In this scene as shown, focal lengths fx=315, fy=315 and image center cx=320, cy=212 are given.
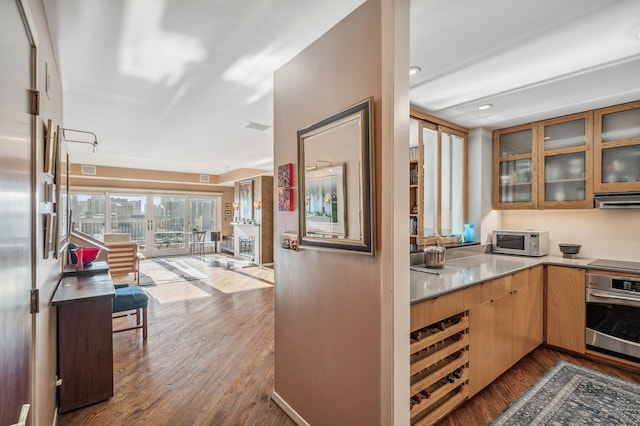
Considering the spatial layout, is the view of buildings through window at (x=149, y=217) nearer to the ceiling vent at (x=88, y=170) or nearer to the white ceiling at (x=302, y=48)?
the ceiling vent at (x=88, y=170)

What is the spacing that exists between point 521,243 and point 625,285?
→ 39.5 inches

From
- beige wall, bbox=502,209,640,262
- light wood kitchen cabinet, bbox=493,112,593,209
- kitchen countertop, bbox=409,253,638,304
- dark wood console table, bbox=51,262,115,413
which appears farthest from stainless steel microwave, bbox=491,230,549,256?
dark wood console table, bbox=51,262,115,413

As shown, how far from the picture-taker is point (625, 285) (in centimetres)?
277

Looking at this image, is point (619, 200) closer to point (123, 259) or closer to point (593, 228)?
point (593, 228)

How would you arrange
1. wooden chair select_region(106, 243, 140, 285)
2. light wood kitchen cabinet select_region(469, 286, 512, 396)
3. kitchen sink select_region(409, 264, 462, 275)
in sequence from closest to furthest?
light wood kitchen cabinet select_region(469, 286, 512, 396) < kitchen sink select_region(409, 264, 462, 275) < wooden chair select_region(106, 243, 140, 285)

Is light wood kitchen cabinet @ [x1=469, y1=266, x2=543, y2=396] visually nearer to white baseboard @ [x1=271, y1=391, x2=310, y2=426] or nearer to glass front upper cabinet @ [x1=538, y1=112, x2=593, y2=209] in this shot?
glass front upper cabinet @ [x1=538, y1=112, x2=593, y2=209]

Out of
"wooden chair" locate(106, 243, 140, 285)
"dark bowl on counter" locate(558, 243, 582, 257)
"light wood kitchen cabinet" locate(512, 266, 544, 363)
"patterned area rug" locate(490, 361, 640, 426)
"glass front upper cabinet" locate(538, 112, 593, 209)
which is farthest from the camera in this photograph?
"wooden chair" locate(106, 243, 140, 285)

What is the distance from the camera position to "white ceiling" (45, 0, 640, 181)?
1808mm

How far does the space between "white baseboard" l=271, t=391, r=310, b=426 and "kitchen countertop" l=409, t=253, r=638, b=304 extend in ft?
3.69

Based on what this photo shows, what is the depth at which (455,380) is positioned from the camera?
7.10 feet

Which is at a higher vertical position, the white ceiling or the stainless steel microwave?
the white ceiling

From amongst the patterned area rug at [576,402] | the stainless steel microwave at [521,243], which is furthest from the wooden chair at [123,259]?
the patterned area rug at [576,402]

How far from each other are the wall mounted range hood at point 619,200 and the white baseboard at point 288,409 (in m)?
3.45

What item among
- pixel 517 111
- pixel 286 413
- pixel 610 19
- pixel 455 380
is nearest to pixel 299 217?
pixel 286 413
